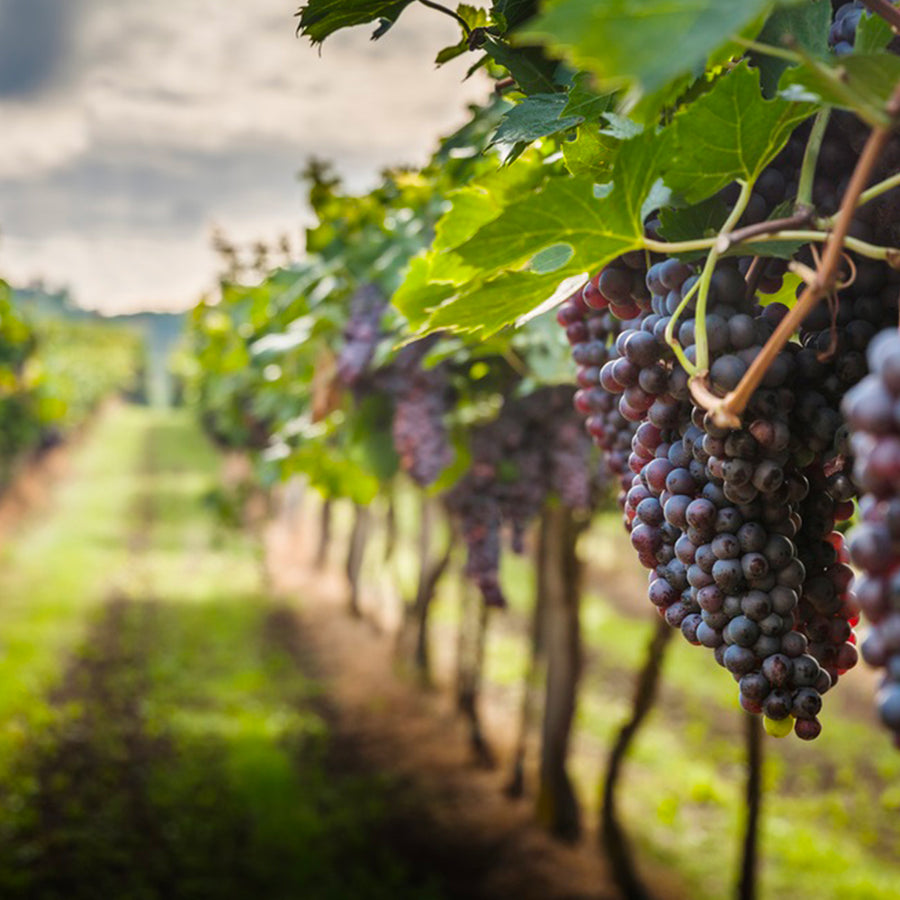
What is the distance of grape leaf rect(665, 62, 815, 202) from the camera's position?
77cm

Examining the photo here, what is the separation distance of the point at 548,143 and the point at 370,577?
14.3 metres

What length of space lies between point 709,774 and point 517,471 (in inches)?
237

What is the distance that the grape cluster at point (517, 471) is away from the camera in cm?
355

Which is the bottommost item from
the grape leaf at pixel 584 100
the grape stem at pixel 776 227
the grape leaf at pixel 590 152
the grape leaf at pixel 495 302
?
the grape leaf at pixel 495 302

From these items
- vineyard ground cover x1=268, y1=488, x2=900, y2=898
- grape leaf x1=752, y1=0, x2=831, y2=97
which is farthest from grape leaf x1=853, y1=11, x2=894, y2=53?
vineyard ground cover x1=268, y1=488, x2=900, y2=898

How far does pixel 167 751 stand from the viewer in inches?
344

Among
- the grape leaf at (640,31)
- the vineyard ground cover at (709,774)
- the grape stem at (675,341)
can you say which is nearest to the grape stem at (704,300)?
the grape stem at (675,341)

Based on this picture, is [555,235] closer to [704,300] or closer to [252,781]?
[704,300]

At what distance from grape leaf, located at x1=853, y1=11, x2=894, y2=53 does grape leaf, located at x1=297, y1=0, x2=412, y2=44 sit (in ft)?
1.69

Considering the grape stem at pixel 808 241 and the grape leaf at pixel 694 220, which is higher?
the grape leaf at pixel 694 220

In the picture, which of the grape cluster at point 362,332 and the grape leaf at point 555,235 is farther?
the grape cluster at point 362,332

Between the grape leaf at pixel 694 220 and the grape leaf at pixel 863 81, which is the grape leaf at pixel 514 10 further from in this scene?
the grape leaf at pixel 863 81

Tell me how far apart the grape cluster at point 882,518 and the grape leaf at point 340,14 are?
0.74m

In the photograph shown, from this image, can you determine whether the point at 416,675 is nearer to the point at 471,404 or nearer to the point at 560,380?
the point at 471,404
